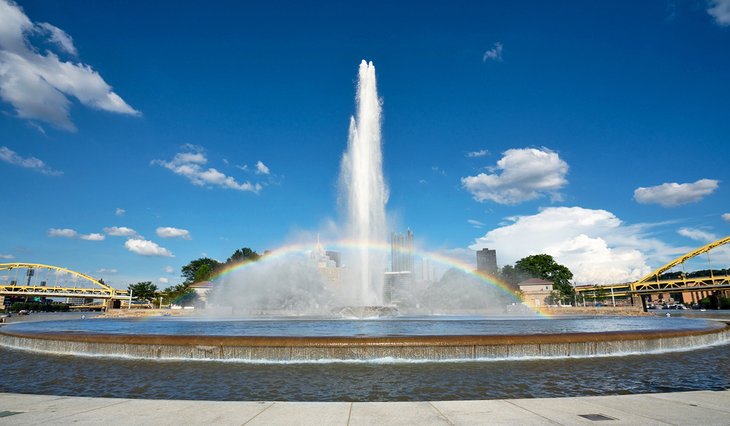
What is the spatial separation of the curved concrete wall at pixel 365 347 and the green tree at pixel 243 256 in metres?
109

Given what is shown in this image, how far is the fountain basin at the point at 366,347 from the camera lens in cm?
1330

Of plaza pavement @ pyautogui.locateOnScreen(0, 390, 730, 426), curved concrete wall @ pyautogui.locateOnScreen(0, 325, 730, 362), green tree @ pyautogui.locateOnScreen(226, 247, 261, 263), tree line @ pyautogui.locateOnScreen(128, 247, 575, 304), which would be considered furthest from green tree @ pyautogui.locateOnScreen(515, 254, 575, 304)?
plaza pavement @ pyautogui.locateOnScreen(0, 390, 730, 426)

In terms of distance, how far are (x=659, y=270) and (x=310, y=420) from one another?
193611mm

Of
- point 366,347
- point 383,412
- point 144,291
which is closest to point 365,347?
point 366,347

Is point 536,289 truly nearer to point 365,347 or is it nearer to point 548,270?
point 548,270

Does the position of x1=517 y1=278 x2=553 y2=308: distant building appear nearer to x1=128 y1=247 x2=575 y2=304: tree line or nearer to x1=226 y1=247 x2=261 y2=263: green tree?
x1=128 y1=247 x2=575 y2=304: tree line

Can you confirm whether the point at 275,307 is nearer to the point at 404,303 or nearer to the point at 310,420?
the point at 404,303

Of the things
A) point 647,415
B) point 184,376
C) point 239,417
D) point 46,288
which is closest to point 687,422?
point 647,415

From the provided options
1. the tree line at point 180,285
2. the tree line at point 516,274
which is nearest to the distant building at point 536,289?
the tree line at point 516,274

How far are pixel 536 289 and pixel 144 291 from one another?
11372 cm

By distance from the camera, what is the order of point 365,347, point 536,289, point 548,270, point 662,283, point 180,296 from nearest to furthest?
point 365,347, point 180,296, point 536,289, point 548,270, point 662,283

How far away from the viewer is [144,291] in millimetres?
123750

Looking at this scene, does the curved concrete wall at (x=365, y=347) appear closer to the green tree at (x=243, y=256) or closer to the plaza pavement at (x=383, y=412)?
the plaza pavement at (x=383, y=412)

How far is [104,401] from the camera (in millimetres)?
7262
